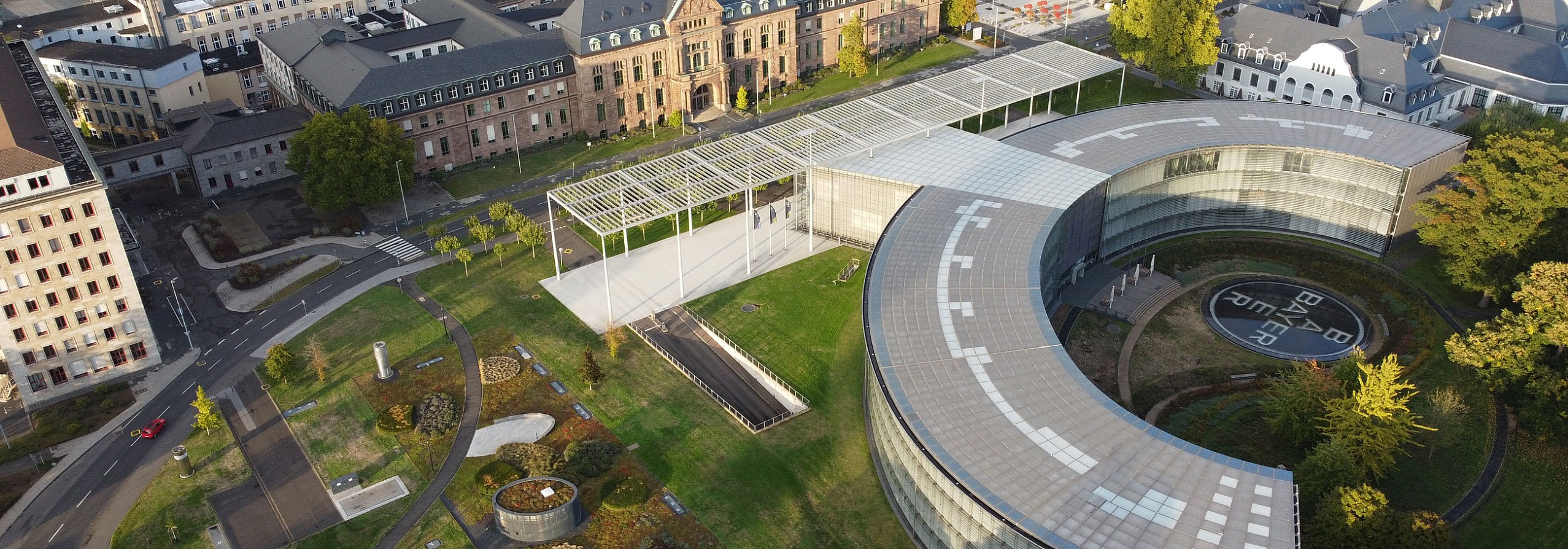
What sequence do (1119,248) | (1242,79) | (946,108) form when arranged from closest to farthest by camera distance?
(1119,248), (946,108), (1242,79)

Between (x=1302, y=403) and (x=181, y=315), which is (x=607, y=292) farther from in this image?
(x=1302, y=403)

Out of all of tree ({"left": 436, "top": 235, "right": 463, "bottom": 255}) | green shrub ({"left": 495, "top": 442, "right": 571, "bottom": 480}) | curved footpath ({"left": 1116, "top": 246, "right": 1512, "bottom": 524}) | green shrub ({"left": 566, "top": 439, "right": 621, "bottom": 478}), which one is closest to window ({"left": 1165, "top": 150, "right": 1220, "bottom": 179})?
curved footpath ({"left": 1116, "top": 246, "right": 1512, "bottom": 524})

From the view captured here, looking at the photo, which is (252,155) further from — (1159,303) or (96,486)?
(1159,303)

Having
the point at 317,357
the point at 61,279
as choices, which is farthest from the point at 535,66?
the point at 61,279

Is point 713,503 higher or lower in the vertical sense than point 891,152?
lower

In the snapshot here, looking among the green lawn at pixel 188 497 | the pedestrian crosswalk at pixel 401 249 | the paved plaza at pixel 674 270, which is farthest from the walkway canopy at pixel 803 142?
the green lawn at pixel 188 497

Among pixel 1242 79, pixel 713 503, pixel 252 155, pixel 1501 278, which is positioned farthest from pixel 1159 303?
pixel 252 155
